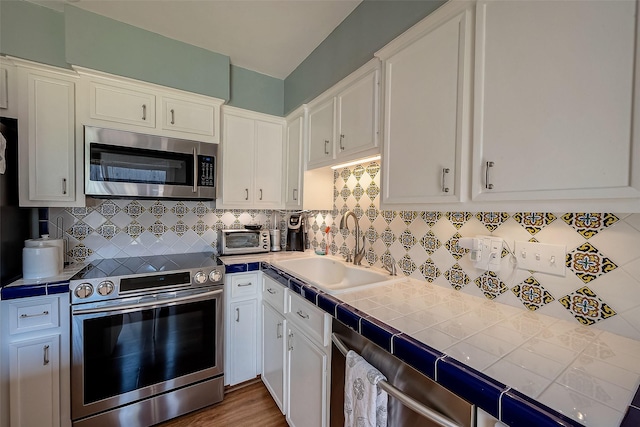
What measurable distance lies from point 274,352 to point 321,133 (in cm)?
159

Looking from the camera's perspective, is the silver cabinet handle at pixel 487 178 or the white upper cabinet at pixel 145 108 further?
the white upper cabinet at pixel 145 108

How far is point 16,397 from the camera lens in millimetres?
1313

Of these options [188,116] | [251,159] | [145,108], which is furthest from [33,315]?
[251,159]

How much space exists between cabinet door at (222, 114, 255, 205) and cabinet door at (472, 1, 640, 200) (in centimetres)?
179

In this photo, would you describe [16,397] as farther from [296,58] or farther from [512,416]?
[296,58]

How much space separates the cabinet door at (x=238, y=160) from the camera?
214cm

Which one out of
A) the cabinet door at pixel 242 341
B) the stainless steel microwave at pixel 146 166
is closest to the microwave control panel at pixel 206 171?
the stainless steel microwave at pixel 146 166

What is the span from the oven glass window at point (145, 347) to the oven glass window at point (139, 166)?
0.89 m

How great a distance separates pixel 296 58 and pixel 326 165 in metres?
1.06

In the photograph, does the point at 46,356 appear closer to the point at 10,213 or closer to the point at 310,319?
the point at 10,213

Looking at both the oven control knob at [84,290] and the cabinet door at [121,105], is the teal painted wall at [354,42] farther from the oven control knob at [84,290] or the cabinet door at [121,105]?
the oven control knob at [84,290]

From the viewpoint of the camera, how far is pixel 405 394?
2.60ft

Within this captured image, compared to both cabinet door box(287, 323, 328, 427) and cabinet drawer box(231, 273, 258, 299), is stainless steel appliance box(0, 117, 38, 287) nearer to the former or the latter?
cabinet drawer box(231, 273, 258, 299)

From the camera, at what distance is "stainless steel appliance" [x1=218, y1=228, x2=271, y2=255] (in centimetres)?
222
